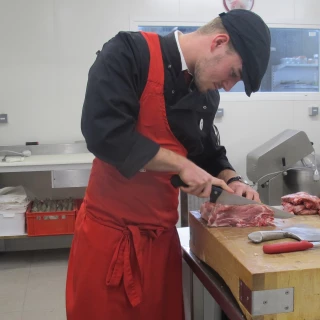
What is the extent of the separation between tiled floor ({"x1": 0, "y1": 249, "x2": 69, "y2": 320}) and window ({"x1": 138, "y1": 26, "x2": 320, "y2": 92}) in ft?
7.42

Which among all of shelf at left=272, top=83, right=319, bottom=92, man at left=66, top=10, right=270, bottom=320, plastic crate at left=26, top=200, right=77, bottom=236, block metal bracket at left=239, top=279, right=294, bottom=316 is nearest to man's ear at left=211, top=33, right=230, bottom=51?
man at left=66, top=10, right=270, bottom=320

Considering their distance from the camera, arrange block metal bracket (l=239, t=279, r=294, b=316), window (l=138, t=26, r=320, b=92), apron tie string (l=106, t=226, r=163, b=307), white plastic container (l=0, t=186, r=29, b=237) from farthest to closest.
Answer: window (l=138, t=26, r=320, b=92)
white plastic container (l=0, t=186, r=29, b=237)
apron tie string (l=106, t=226, r=163, b=307)
block metal bracket (l=239, t=279, r=294, b=316)

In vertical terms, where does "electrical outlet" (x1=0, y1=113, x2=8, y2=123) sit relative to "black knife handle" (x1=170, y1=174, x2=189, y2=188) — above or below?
above

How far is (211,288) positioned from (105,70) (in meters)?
0.63

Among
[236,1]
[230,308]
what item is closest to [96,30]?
[236,1]

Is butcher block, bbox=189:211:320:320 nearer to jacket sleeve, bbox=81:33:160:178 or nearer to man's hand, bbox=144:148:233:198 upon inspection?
man's hand, bbox=144:148:233:198

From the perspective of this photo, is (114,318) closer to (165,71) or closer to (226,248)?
(226,248)

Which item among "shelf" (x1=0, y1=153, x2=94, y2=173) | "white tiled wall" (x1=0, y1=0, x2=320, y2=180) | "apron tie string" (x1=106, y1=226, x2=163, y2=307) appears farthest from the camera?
"white tiled wall" (x1=0, y1=0, x2=320, y2=180)

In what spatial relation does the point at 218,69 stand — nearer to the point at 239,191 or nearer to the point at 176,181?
the point at 176,181

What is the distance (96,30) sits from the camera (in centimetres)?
328

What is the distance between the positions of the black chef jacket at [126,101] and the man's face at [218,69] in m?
0.04

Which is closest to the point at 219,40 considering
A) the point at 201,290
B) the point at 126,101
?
the point at 126,101

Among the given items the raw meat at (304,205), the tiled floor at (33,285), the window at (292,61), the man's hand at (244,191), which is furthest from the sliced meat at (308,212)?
the window at (292,61)

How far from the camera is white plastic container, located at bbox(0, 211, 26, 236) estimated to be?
2.87 meters
